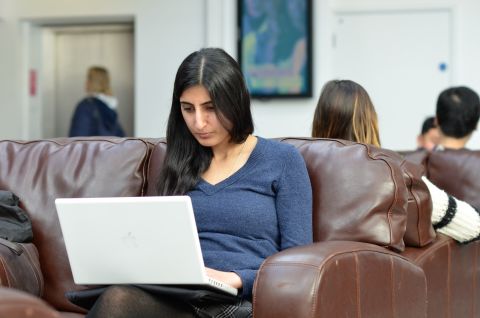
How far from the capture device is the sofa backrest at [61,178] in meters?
2.65

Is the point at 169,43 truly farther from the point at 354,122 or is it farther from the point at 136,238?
the point at 136,238

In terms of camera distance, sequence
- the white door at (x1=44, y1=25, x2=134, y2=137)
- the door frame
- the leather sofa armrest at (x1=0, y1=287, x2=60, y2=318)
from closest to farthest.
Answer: the leather sofa armrest at (x1=0, y1=287, x2=60, y2=318)
the door frame
the white door at (x1=44, y1=25, x2=134, y2=137)

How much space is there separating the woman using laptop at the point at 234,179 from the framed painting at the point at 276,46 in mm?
4234

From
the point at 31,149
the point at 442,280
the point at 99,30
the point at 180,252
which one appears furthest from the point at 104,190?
the point at 99,30

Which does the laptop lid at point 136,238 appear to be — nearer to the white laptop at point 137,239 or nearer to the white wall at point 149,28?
the white laptop at point 137,239

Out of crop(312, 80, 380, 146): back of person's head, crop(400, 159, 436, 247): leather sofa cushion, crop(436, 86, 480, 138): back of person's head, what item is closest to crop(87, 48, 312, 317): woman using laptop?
crop(400, 159, 436, 247): leather sofa cushion

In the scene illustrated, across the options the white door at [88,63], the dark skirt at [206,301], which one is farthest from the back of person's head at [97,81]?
the dark skirt at [206,301]

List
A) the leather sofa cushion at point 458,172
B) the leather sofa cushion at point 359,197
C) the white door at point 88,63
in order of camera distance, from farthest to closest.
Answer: the white door at point 88,63
the leather sofa cushion at point 458,172
the leather sofa cushion at point 359,197

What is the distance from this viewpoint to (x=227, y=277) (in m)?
2.16

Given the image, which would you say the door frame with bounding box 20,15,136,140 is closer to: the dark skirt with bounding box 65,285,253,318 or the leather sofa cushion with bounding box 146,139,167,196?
the leather sofa cushion with bounding box 146,139,167,196

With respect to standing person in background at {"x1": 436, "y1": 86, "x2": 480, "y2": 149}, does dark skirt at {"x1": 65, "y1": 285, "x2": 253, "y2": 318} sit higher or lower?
lower

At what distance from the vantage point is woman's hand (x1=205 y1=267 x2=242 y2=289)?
2.15 metres

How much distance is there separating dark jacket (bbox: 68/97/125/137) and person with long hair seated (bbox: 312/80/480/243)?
13.4 feet

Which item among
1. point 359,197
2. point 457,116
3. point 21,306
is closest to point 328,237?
point 359,197
